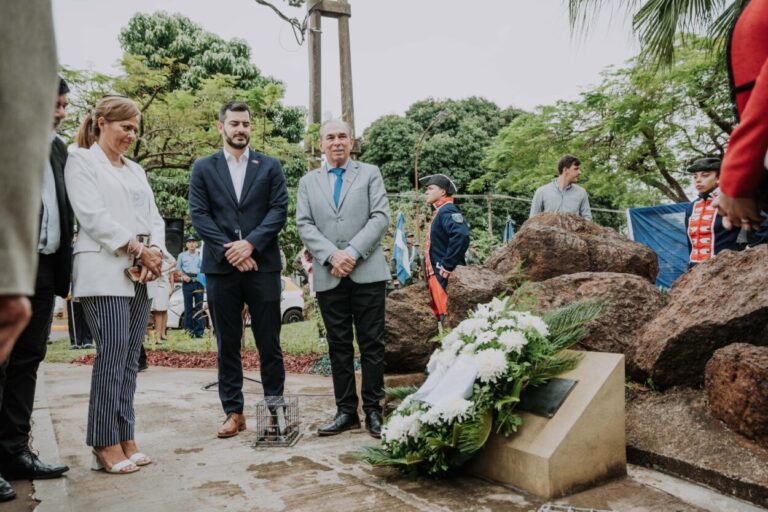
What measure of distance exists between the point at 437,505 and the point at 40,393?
4792 millimetres

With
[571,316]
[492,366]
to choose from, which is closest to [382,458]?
[492,366]

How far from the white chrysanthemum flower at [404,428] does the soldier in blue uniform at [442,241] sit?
8.14 feet

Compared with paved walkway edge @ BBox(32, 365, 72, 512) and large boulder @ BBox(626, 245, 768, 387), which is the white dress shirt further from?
large boulder @ BBox(626, 245, 768, 387)

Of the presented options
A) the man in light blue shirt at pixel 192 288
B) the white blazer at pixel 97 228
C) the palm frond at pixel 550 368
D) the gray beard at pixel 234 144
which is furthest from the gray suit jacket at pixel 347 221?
the man in light blue shirt at pixel 192 288

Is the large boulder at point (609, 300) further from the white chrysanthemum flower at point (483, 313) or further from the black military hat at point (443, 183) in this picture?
the black military hat at point (443, 183)

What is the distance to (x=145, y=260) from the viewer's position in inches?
142

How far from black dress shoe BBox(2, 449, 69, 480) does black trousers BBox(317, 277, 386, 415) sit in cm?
178

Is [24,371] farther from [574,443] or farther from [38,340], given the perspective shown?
[574,443]

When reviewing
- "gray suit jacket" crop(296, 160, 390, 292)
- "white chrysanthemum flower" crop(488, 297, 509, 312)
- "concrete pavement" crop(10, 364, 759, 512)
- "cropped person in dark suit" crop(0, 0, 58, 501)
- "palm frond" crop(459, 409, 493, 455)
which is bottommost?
"concrete pavement" crop(10, 364, 759, 512)

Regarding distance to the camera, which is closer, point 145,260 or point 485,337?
point 485,337

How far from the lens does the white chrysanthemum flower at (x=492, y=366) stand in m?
3.09

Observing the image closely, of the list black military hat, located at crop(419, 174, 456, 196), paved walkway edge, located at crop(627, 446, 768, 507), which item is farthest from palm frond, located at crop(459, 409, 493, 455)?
black military hat, located at crop(419, 174, 456, 196)

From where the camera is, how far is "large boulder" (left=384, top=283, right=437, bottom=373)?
17.4 feet

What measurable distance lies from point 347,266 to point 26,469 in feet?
7.11
